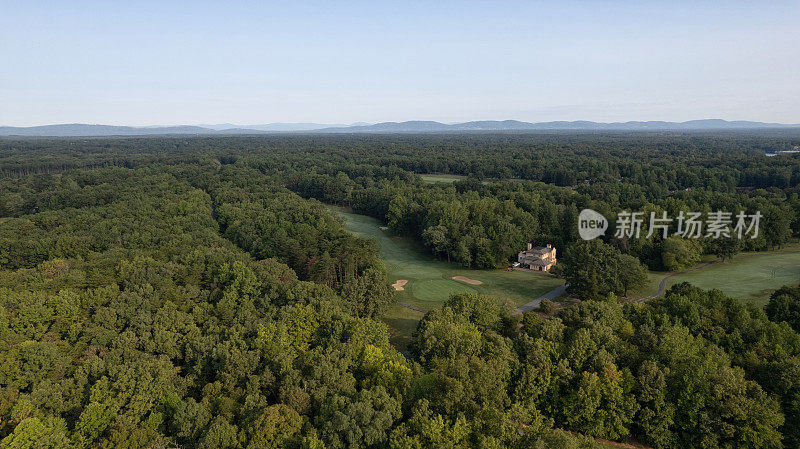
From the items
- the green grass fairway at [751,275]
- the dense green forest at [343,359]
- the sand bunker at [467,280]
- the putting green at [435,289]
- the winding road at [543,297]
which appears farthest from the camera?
the sand bunker at [467,280]

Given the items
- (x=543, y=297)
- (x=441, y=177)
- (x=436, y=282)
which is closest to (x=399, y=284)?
(x=436, y=282)

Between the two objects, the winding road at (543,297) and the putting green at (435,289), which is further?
the putting green at (435,289)

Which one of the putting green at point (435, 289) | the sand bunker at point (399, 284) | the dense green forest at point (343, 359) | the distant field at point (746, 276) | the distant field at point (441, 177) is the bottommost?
the putting green at point (435, 289)

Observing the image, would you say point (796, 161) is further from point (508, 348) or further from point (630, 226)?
point (508, 348)

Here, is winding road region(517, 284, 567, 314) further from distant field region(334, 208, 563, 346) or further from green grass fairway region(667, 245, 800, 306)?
green grass fairway region(667, 245, 800, 306)

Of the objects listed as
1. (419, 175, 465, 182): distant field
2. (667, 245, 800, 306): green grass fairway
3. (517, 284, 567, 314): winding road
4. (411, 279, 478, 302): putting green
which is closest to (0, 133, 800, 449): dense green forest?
(517, 284, 567, 314): winding road

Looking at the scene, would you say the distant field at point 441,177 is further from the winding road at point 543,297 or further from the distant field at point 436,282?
the winding road at point 543,297

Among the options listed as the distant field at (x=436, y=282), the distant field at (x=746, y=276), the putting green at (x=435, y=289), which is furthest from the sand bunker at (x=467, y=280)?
the distant field at (x=746, y=276)
